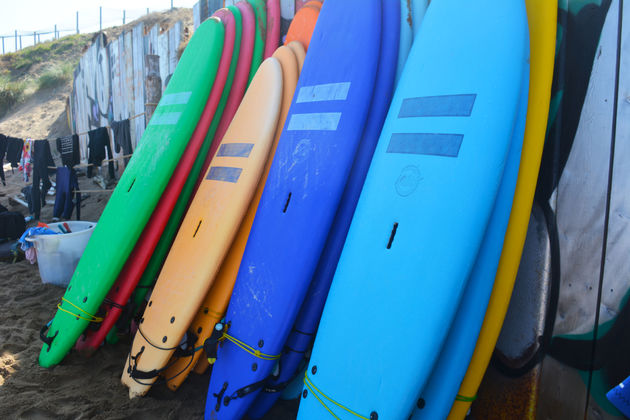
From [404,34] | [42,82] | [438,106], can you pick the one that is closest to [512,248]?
[438,106]

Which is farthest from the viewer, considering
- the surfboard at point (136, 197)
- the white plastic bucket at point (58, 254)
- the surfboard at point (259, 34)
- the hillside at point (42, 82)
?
the hillside at point (42, 82)

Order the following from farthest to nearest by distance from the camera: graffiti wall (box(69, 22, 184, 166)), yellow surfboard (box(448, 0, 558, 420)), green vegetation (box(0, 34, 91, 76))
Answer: green vegetation (box(0, 34, 91, 76)) → graffiti wall (box(69, 22, 184, 166)) → yellow surfboard (box(448, 0, 558, 420))

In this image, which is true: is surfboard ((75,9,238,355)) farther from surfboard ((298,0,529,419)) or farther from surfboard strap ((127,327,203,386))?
surfboard ((298,0,529,419))

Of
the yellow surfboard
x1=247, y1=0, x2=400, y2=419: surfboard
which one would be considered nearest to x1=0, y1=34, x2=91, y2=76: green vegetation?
x1=247, y1=0, x2=400, y2=419: surfboard

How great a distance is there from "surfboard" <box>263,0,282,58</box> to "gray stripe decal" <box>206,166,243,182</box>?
3.62 ft

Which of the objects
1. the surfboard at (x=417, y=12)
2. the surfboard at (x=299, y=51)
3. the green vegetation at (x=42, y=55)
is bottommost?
the surfboard at (x=299, y=51)

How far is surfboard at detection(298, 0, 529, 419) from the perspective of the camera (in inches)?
51.9

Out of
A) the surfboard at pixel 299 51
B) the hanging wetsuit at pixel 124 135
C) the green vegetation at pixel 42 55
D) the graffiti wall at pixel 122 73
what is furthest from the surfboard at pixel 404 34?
the green vegetation at pixel 42 55

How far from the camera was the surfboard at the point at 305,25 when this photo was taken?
2684 mm

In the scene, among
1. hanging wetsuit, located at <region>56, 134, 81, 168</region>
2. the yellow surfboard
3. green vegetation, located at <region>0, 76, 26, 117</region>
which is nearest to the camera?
the yellow surfboard

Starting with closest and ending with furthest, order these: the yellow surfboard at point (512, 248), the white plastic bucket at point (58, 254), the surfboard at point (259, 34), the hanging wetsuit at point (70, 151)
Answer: the yellow surfboard at point (512, 248) < the surfboard at point (259, 34) < the white plastic bucket at point (58, 254) < the hanging wetsuit at point (70, 151)

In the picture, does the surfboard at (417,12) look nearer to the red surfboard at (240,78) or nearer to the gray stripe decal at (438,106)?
the gray stripe decal at (438,106)

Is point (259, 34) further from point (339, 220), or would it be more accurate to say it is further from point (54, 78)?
point (54, 78)

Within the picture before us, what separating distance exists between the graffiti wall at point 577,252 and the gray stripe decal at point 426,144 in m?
0.44
